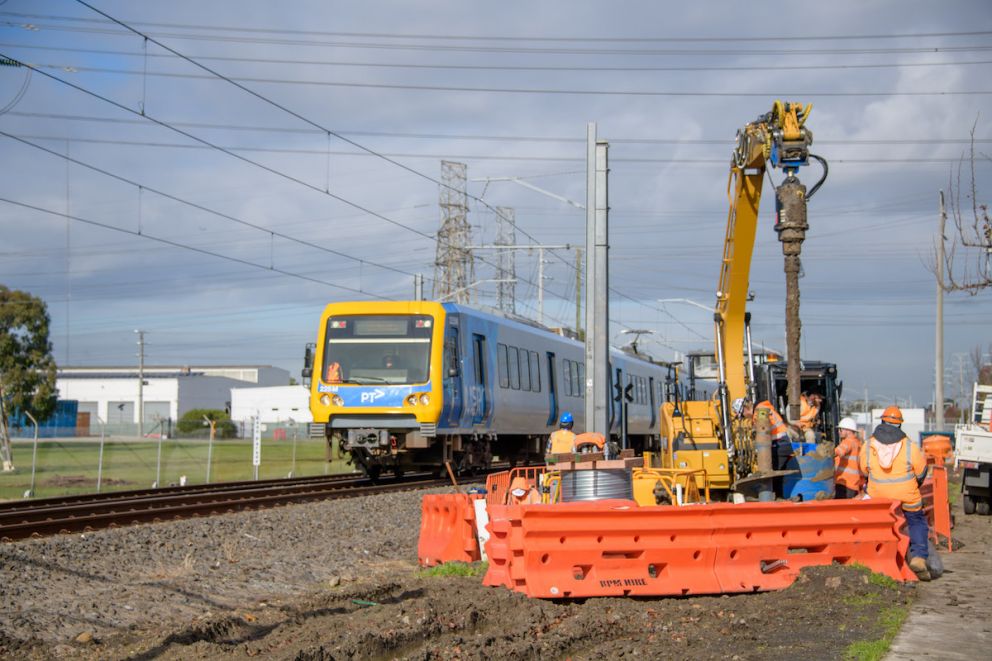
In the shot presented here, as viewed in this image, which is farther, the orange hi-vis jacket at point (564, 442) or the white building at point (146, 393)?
the white building at point (146, 393)

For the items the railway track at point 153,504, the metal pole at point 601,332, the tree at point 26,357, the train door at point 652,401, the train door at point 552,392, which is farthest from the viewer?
the tree at point 26,357

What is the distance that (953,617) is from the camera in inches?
353

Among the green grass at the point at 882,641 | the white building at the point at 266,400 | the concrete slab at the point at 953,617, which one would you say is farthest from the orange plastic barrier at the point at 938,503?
the white building at the point at 266,400

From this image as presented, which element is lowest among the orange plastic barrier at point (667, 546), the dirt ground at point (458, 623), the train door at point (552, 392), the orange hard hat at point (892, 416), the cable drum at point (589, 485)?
the dirt ground at point (458, 623)

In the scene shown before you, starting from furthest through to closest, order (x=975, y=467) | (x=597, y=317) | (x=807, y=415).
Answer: (x=975, y=467), (x=597, y=317), (x=807, y=415)

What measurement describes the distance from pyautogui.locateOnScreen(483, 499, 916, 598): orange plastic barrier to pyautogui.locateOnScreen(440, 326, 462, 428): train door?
12.5m

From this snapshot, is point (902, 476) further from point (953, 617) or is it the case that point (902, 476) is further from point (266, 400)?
point (266, 400)

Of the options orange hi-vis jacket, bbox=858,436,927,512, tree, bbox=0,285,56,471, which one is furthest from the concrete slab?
tree, bbox=0,285,56,471

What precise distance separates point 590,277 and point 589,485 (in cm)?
650

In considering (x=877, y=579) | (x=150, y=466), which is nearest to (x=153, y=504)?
(x=877, y=579)

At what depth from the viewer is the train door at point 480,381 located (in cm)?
2511

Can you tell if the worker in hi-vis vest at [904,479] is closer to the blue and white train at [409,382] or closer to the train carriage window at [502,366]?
the blue and white train at [409,382]

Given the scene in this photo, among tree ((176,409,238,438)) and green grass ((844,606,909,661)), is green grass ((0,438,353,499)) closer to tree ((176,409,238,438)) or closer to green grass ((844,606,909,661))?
tree ((176,409,238,438))

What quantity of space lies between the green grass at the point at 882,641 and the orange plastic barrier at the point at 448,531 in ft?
14.7
